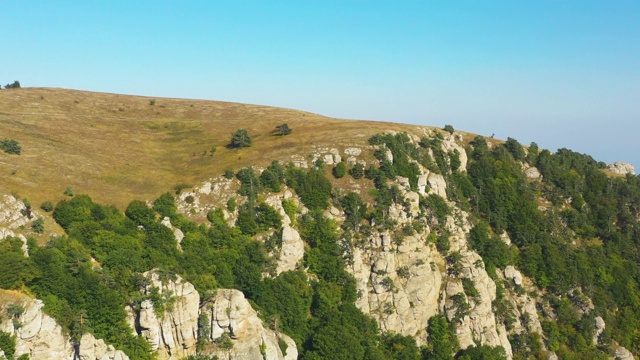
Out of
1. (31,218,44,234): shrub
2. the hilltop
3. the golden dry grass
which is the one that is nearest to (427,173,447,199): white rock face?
the hilltop

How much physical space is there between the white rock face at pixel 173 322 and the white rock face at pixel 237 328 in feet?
8.89

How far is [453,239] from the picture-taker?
10269 cm

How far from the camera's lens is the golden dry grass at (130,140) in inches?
3740

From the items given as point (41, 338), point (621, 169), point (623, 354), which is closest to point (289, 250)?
point (41, 338)

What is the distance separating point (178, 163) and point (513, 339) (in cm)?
9759

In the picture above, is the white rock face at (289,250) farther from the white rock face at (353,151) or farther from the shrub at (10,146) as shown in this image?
the shrub at (10,146)

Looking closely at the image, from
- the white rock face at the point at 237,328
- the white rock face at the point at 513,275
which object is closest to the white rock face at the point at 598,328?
the white rock face at the point at 513,275

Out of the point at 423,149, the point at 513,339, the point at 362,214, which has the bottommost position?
the point at 513,339

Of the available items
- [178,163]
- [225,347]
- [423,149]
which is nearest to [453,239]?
[423,149]

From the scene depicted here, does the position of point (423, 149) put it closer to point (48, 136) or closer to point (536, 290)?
point (536, 290)

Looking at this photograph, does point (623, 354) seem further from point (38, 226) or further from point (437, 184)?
point (38, 226)

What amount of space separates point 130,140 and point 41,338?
8832 centimetres

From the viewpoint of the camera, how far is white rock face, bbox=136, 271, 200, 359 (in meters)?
64.0

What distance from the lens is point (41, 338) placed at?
54906mm
